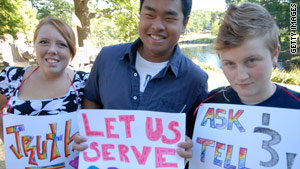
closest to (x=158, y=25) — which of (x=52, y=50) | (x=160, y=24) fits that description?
(x=160, y=24)

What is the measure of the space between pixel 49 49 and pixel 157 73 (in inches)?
37.3

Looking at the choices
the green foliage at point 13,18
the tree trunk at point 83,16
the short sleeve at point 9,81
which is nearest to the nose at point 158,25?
the short sleeve at point 9,81

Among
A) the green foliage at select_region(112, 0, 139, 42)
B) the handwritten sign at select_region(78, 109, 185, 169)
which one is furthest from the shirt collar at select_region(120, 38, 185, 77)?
the green foliage at select_region(112, 0, 139, 42)

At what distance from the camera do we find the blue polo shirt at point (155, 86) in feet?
5.32

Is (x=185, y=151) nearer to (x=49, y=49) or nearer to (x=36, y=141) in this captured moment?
(x=36, y=141)

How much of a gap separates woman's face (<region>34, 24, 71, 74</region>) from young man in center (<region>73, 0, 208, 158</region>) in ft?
1.50

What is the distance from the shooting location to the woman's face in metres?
1.89

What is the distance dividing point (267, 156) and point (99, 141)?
3.63 ft

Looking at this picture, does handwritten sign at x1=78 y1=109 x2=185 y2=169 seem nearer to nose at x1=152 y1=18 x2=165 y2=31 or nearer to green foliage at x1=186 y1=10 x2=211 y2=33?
nose at x1=152 y1=18 x2=165 y2=31

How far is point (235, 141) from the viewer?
56.9 inches

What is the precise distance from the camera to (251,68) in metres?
1.34

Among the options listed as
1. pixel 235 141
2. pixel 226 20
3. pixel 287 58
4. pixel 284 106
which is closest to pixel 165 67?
pixel 226 20

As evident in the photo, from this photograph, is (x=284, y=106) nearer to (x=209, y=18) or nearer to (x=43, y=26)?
(x=43, y=26)

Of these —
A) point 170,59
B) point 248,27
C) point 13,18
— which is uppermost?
point 13,18
